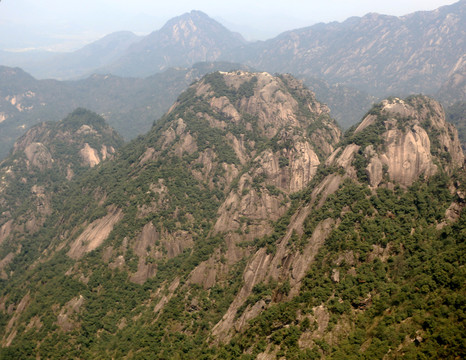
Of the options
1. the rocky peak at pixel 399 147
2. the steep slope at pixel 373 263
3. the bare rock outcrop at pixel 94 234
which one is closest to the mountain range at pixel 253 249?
the steep slope at pixel 373 263

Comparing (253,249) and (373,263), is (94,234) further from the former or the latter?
(373,263)

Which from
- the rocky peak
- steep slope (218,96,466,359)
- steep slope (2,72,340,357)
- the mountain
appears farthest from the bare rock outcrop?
the rocky peak

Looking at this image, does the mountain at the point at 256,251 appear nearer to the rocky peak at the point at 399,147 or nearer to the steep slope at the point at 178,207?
the rocky peak at the point at 399,147

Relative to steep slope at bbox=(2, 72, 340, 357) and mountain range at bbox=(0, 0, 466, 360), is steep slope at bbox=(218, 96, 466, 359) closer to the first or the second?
mountain range at bbox=(0, 0, 466, 360)

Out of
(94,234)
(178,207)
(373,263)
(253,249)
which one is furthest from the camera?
(178,207)

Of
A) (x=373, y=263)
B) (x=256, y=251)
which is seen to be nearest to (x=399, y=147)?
(x=373, y=263)

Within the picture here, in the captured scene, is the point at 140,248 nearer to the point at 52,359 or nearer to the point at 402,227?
the point at 52,359
